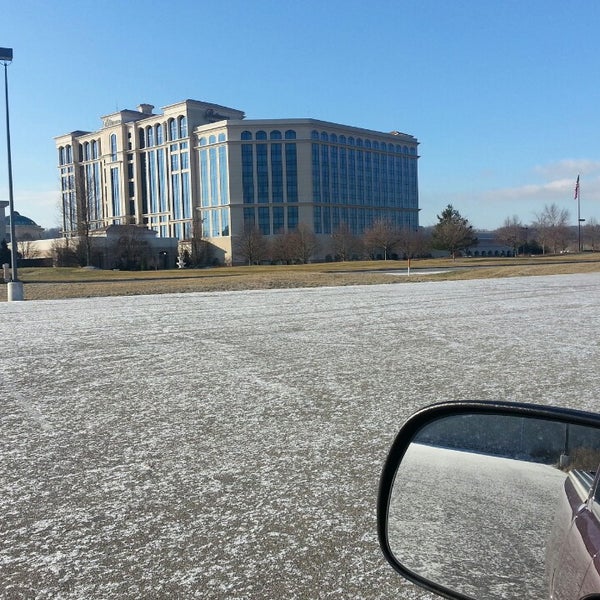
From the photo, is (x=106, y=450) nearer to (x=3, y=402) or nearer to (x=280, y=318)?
(x=3, y=402)

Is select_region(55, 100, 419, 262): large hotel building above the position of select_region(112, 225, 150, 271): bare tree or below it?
above

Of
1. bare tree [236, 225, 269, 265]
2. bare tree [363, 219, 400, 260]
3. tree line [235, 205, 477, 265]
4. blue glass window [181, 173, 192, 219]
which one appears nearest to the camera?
tree line [235, 205, 477, 265]

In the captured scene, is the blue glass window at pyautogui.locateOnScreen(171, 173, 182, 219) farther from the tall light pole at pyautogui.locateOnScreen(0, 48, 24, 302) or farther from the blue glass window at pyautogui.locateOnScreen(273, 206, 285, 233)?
the tall light pole at pyautogui.locateOnScreen(0, 48, 24, 302)

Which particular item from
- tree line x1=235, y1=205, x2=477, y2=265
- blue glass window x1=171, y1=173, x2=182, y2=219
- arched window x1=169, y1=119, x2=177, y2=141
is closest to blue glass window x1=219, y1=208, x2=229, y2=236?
blue glass window x1=171, y1=173, x2=182, y2=219

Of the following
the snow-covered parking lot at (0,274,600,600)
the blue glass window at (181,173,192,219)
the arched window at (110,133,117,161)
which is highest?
the arched window at (110,133,117,161)

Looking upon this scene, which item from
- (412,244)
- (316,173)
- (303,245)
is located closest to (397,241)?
(412,244)

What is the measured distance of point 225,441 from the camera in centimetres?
554

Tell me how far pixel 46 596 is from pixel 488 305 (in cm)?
1680

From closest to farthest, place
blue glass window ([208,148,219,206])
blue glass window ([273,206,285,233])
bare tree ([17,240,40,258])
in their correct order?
bare tree ([17,240,40,258]) → blue glass window ([208,148,219,206]) → blue glass window ([273,206,285,233])

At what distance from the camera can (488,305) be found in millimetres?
18484

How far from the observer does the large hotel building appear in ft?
414

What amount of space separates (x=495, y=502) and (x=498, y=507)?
0.02 metres

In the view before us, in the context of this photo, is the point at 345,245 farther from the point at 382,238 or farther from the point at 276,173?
the point at 276,173

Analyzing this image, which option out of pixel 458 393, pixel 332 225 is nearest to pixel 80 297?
pixel 458 393
